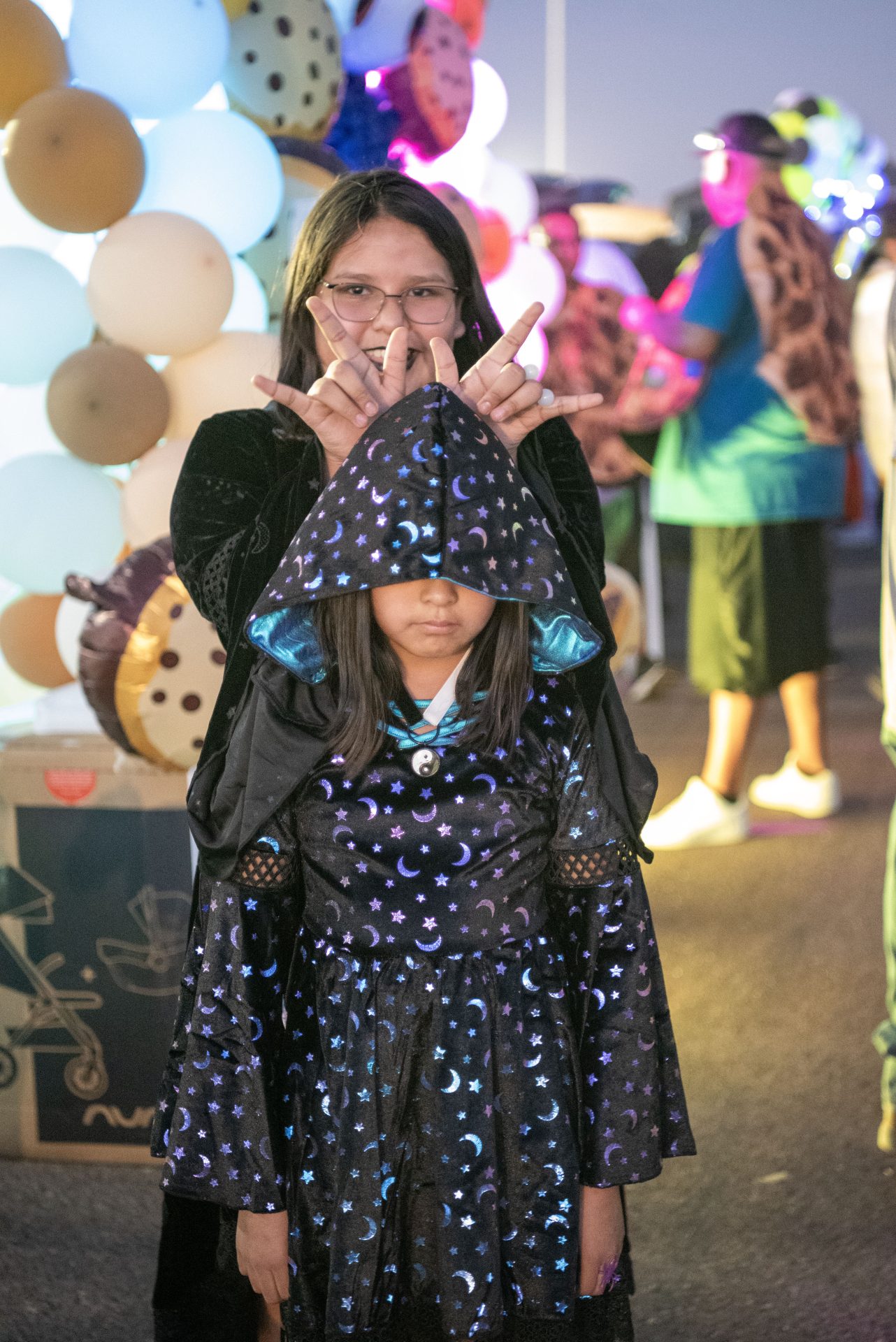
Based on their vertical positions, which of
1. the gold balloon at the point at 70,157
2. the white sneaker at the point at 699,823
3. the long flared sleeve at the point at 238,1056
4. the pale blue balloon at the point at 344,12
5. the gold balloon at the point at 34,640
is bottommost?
the white sneaker at the point at 699,823

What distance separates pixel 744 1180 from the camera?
91.2 inches

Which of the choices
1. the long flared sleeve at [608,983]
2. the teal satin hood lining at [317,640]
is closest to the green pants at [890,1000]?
the long flared sleeve at [608,983]

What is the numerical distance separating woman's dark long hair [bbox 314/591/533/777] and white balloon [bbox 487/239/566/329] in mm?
2487

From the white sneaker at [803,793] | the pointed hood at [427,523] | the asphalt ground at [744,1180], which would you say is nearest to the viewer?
the pointed hood at [427,523]

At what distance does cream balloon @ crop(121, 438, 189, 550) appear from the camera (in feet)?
7.87

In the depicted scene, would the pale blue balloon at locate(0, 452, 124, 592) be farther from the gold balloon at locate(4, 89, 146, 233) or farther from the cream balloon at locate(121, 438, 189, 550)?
the gold balloon at locate(4, 89, 146, 233)

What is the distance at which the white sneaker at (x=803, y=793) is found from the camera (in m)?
4.43

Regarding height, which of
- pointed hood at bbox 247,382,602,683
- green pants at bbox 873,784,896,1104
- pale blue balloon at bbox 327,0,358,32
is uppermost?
pale blue balloon at bbox 327,0,358,32

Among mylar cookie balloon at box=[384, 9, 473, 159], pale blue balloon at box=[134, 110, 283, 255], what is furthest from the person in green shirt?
pale blue balloon at box=[134, 110, 283, 255]

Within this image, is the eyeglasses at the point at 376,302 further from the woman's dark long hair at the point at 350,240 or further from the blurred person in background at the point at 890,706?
the blurred person in background at the point at 890,706

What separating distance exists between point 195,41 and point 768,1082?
2.24 m

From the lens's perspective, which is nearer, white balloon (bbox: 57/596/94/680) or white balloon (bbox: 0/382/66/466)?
white balloon (bbox: 57/596/94/680)

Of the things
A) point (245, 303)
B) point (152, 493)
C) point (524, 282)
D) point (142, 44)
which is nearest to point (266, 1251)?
point (152, 493)

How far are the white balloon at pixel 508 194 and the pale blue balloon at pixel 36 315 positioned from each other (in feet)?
5.53
